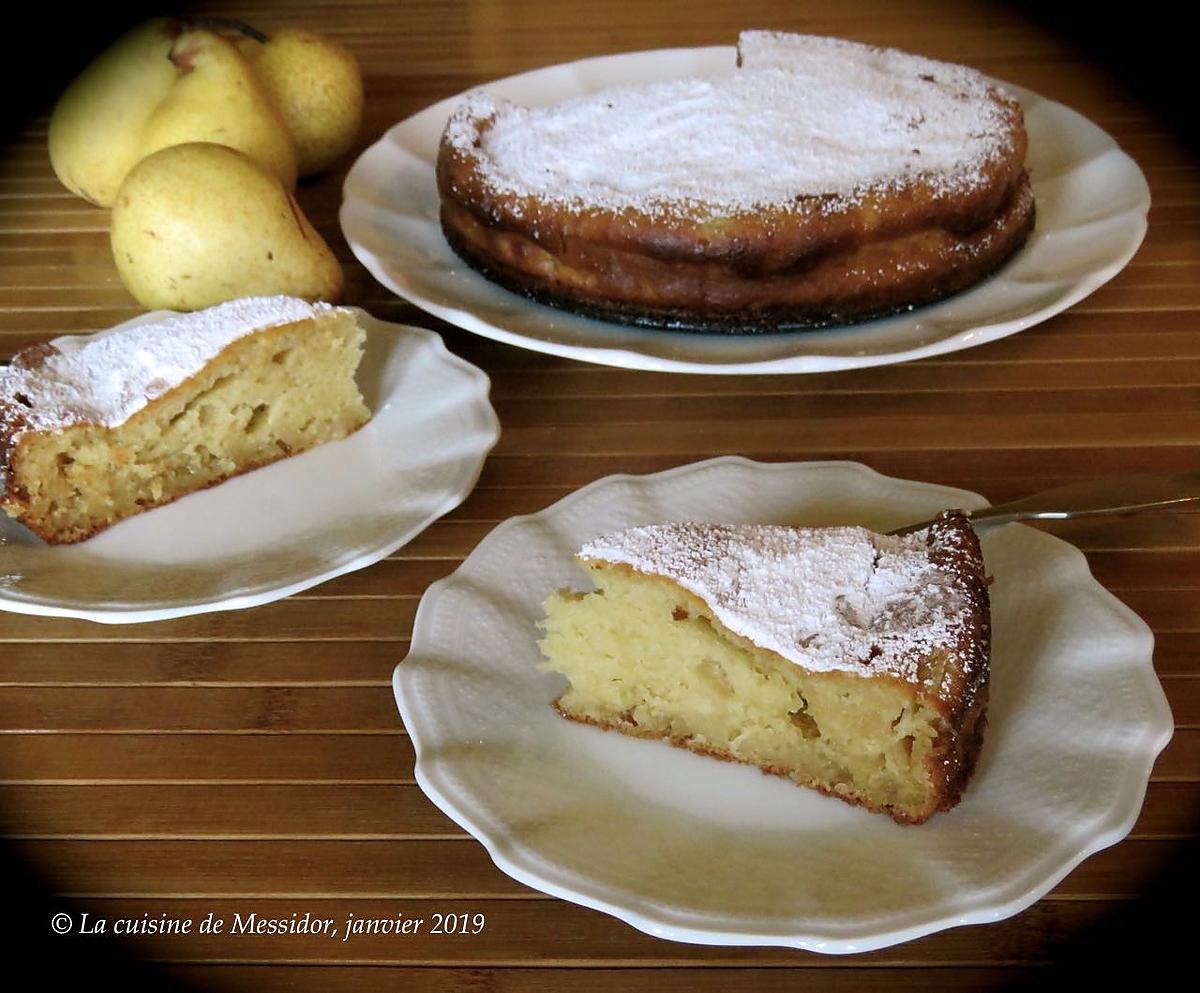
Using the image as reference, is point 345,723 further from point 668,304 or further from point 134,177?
point 134,177

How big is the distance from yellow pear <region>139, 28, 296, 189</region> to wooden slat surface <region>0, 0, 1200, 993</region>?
21cm

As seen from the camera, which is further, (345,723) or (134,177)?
(134,177)

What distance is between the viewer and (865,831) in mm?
1034

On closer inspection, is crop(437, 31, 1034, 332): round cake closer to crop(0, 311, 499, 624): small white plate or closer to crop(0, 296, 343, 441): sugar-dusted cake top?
crop(0, 311, 499, 624): small white plate

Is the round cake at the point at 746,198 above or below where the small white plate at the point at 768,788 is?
above

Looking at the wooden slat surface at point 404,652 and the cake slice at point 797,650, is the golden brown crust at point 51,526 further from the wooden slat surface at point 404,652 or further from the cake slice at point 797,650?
the cake slice at point 797,650

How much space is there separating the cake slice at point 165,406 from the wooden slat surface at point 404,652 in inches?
6.9

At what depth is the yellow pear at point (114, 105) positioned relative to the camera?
82.4 inches

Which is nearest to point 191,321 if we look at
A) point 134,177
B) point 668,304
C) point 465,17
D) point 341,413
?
point 341,413

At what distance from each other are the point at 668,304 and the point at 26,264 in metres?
1.19

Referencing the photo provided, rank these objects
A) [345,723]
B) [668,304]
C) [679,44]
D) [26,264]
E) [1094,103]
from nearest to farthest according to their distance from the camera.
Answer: [345,723] < [668,304] < [26,264] < [1094,103] < [679,44]

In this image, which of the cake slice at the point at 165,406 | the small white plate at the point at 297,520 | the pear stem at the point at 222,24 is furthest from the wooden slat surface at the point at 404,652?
the pear stem at the point at 222,24

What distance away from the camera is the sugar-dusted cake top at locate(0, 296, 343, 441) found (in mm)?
1473

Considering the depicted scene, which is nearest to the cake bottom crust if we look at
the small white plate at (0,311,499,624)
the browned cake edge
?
the small white plate at (0,311,499,624)
